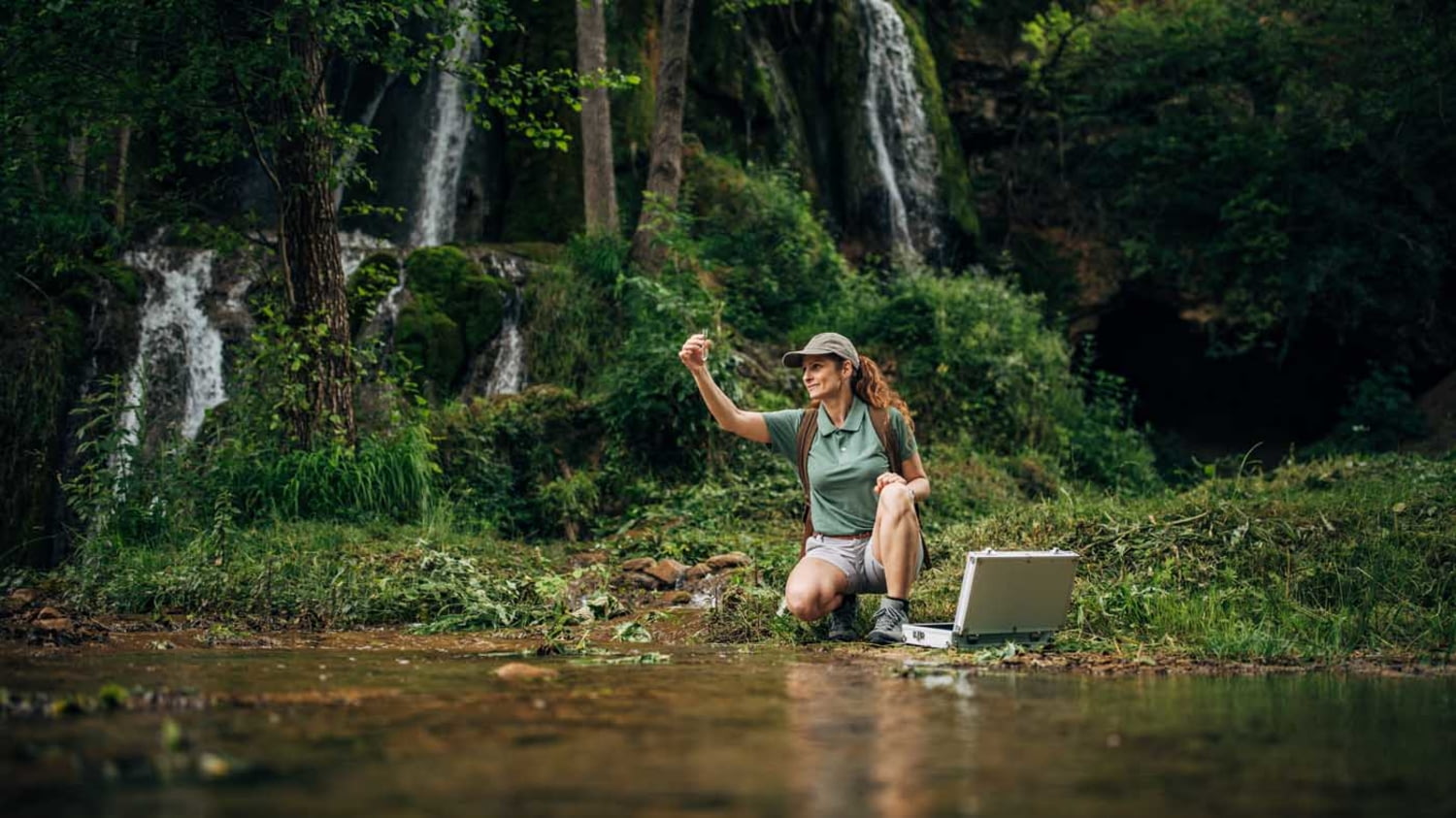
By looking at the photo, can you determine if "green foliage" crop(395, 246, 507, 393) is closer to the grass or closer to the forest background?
A: the forest background

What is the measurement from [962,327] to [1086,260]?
267 inches

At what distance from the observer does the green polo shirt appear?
6105 millimetres

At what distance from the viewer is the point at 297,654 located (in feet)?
16.9

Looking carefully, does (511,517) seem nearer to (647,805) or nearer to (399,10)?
(399,10)

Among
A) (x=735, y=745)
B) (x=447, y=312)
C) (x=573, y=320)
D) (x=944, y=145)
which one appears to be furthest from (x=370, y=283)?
(x=944, y=145)

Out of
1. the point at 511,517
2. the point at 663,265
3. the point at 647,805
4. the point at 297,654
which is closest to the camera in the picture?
the point at 647,805

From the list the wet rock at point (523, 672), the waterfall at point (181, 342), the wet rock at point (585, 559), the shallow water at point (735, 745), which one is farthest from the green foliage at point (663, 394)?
the shallow water at point (735, 745)

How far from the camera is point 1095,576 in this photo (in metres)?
6.82

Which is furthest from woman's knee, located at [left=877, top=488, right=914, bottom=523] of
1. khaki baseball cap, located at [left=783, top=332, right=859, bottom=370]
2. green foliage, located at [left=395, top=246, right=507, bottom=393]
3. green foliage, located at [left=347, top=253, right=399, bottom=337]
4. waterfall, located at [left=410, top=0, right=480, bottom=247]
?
waterfall, located at [left=410, top=0, right=480, bottom=247]

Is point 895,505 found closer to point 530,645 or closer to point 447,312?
point 530,645

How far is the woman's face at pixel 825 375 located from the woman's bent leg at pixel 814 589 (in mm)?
845

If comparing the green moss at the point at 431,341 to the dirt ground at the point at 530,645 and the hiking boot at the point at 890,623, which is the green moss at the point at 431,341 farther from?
the hiking boot at the point at 890,623

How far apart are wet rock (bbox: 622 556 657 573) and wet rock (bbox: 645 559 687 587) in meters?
0.05

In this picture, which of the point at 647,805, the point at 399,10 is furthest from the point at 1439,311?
the point at 647,805
